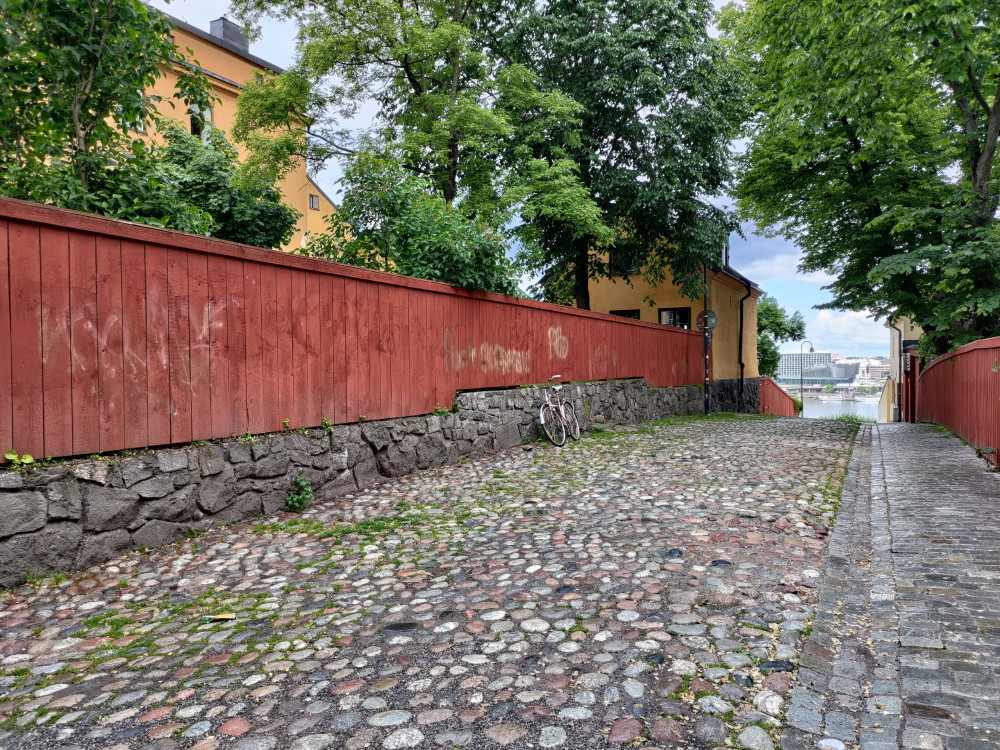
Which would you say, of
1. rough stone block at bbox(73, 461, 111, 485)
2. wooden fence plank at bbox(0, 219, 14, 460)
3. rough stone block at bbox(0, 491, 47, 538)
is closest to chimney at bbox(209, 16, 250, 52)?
wooden fence plank at bbox(0, 219, 14, 460)

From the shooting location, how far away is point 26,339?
3.71 m

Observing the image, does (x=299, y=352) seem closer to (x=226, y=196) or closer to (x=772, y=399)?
(x=226, y=196)

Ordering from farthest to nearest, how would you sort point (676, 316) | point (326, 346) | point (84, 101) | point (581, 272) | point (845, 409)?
1. point (845, 409)
2. point (676, 316)
3. point (581, 272)
4. point (326, 346)
5. point (84, 101)

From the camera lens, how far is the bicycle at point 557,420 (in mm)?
9695

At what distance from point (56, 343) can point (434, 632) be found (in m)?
3.08

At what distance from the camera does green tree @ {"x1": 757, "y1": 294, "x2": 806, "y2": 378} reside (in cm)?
4472

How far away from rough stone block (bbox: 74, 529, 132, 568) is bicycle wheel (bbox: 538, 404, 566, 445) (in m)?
6.40

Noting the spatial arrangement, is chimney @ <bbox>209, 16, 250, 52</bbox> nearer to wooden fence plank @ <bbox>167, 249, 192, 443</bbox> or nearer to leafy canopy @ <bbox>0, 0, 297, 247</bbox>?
leafy canopy @ <bbox>0, 0, 297, 247</bbox>

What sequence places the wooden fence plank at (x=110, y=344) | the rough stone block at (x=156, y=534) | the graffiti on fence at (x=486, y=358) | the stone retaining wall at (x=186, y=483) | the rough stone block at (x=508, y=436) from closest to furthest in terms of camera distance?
the stone retaining wall at (x=186, y=483)
the wooden fence plank at (x=110, y=344)
the rough stone block at (x=156, y=534)
the graffiti on fence at (x=486, y=358)
the rough stone block at (x=508, y=436)

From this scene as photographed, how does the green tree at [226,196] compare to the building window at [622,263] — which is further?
the building window at [622,263]

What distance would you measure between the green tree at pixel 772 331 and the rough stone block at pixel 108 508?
44.9 metres

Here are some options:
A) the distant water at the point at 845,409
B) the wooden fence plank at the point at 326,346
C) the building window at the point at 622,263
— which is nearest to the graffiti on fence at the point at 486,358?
the wooden fence plank at the point at 326,346

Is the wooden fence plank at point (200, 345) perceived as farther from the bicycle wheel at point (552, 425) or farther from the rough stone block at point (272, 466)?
the bicycle wheel at point (552, 425)

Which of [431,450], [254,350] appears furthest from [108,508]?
[431,450]
